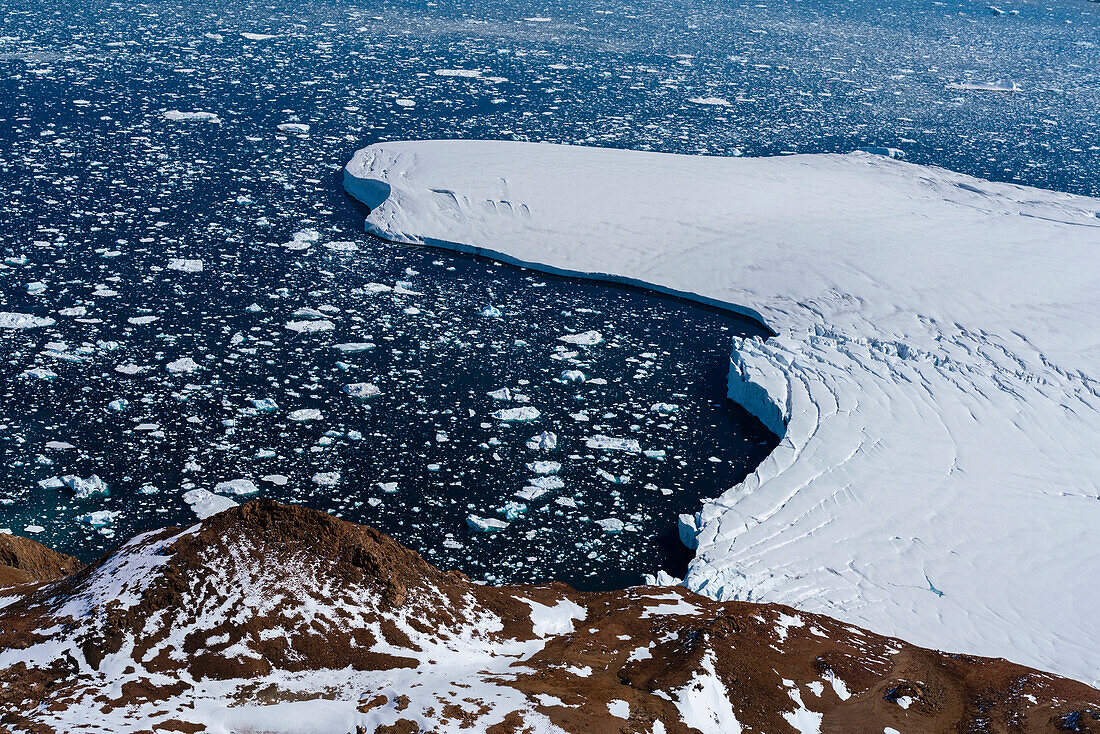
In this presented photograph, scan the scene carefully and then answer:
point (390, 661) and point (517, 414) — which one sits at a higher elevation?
point (390, 661)

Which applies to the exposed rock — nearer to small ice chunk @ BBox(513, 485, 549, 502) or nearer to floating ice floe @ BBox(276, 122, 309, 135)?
small ice chunk @ BBox(513, 485, 549, 502)

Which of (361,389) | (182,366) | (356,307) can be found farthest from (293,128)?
(361,389)

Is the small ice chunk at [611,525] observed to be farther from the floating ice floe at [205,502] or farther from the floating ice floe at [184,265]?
the floating ice floe at [184,265]

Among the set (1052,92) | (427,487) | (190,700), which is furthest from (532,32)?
(190,700)

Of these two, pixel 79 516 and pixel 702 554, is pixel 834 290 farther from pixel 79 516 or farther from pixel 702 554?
pixel 79 516

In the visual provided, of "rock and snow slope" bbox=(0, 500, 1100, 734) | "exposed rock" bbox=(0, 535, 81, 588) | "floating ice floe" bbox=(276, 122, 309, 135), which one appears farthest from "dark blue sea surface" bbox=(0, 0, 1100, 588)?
"rock and snow slope" bbox=(0, 500, 1100, 734)

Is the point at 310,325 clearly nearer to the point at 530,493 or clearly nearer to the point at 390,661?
the point at 530,493
